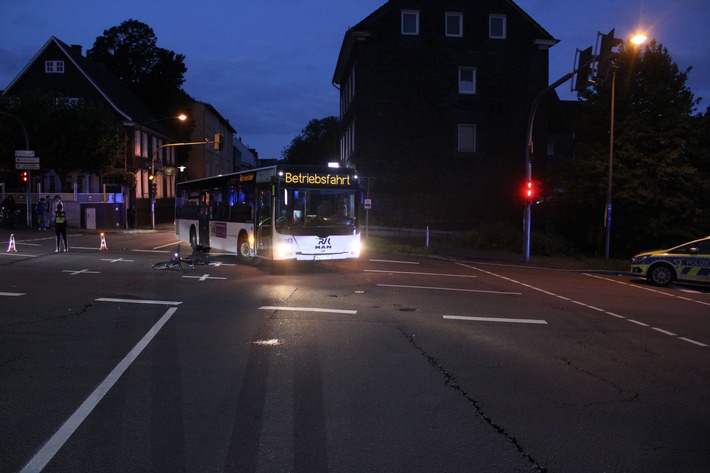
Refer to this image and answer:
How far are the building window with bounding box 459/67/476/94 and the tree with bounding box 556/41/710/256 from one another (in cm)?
932

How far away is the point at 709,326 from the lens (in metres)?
10.3

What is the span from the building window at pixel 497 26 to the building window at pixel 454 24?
200cm

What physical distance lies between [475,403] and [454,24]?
3742 cm

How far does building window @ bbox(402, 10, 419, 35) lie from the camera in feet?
128

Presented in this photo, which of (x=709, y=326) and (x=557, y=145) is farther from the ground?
(x=557, y=145)

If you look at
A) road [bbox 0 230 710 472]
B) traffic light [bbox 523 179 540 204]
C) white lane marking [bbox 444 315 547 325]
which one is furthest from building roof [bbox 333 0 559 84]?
white lane marking [bbox 444 315 547 325]

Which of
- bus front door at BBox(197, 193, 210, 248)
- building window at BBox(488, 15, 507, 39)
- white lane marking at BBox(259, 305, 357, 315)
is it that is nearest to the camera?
white lane marking at BBox(259, 305, 357, 315)

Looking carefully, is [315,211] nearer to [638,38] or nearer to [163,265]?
[163,265]

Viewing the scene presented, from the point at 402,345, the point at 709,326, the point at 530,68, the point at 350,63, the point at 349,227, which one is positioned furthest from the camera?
the point at 350,63

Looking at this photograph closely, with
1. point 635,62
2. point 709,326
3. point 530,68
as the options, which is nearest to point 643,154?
point 635,62

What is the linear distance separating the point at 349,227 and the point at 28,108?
30036mm

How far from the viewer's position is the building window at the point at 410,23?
39062 millimetres

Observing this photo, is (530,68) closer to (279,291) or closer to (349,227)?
(349,227)

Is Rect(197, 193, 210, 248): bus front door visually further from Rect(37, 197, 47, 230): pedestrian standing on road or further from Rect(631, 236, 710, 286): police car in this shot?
Rect(37, 197, 47, 230): pedestrian standing on road
